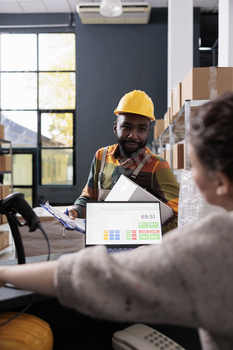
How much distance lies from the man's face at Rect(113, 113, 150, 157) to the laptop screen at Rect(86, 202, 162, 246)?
0.46m

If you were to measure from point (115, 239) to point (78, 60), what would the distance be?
5.30m

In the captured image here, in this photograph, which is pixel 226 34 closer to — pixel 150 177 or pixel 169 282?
pixel 150 177

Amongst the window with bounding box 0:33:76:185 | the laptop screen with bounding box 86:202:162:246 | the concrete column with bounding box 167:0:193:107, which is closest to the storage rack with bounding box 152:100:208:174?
the laptop screen with bounding box 86:202:162:246

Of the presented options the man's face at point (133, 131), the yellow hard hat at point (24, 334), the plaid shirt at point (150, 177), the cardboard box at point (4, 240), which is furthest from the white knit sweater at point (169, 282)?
the cardboard box at point (4, 240)

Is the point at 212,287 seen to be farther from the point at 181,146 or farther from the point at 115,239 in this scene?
the point at 181,146

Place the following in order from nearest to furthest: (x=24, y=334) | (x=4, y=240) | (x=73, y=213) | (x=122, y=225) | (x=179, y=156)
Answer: (x=24, y=334)
(x=122, y=225)
(x=73, y=213)
(x=179, y=156)
(x=4, y=240)

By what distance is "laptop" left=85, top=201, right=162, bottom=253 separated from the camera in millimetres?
1105

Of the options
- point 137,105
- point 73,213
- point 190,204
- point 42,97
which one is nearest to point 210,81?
point 137,105

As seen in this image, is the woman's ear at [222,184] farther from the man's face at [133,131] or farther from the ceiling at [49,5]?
the ceiling at [49,5]

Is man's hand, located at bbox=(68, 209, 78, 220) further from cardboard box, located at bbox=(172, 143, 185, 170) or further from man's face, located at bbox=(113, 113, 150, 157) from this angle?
cardboard box, located at bbox=(172, 143, 185, 170)

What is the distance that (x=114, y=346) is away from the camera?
2.62 feet

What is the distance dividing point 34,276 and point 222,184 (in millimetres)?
359

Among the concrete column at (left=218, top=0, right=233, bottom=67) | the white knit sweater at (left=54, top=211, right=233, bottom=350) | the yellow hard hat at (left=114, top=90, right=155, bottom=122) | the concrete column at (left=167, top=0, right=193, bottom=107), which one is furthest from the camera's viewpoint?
the concrete column at (left=167, top=0, right=193, bottom=107)

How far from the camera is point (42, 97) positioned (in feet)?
19.2
